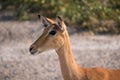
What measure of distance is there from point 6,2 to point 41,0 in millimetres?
1188

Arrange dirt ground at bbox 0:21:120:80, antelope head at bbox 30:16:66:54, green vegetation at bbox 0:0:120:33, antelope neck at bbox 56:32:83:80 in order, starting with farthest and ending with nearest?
green vegetation at bbox 0:0:120:33 → dirt ground at bbox 0:21:120:80 → antelope neck at bbox 56:32:83:80 → antelope head at bbox 30:16:66:54

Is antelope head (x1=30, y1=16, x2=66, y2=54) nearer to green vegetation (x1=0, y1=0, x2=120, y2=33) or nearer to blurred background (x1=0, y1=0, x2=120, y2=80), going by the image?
blurred background (x1=0, y1=0, x2=120, y2=80)

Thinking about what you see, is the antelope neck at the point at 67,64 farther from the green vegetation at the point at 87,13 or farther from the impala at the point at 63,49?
the green vegetation at the point at 87,13

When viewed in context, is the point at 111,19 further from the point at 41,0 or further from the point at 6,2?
the point at 6,2

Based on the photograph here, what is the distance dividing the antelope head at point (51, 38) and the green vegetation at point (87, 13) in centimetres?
605

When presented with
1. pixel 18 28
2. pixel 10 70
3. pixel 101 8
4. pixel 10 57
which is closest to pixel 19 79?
pixel 10 70

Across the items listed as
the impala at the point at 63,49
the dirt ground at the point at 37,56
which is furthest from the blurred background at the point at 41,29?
the impala at the point at 63,49

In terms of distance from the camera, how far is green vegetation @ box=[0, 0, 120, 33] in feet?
41.7

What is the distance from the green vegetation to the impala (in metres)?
5.92

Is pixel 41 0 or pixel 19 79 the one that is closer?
pixel 19 79

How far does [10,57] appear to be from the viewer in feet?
33.1

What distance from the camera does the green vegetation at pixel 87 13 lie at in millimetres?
12719

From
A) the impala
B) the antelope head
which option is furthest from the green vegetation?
the antelope head

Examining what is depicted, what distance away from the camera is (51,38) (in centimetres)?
652
